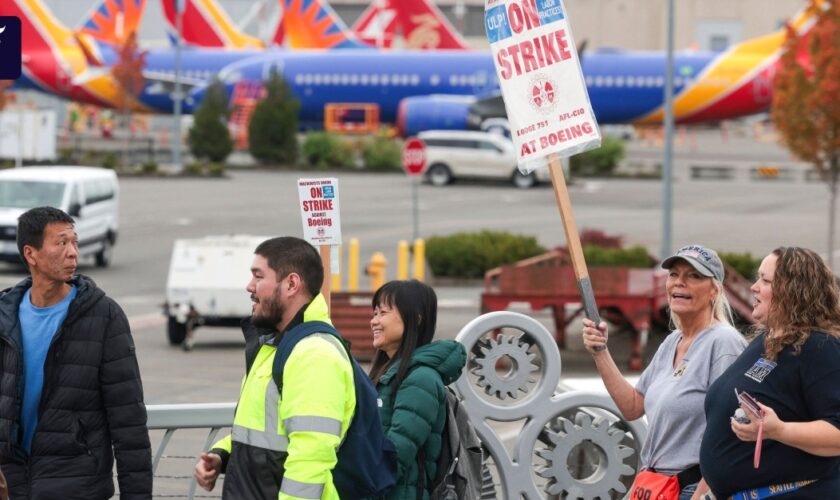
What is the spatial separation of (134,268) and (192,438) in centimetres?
1712

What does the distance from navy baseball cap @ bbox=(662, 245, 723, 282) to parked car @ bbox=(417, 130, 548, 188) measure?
4454cm

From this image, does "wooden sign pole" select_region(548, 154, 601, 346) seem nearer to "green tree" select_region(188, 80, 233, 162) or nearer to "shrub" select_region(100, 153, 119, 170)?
"shrub" select_region(100, 153, 119, 170)

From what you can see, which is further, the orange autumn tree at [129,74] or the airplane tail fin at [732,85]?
the orange autumn tree at [129,74]

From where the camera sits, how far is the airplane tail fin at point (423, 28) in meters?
80.4

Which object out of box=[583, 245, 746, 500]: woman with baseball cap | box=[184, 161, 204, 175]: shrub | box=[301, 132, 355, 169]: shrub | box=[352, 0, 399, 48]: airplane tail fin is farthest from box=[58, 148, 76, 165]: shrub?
box=[583, 245, 746, 500]: woman with baseball cap

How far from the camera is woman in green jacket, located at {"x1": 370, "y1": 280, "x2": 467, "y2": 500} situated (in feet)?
18.1

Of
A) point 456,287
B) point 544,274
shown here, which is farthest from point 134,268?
point 544,274

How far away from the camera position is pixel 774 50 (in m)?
65.8

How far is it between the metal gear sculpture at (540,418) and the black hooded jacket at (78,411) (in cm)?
158

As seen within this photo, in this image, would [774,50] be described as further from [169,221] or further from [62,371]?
[62,371]

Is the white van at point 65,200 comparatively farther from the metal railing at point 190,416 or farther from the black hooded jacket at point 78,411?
the black hooded jacket at point 78,411

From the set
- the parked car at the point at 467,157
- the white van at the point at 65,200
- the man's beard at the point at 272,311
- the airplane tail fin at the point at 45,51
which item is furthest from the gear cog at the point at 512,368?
the airplane tail fin at the point at 45,51

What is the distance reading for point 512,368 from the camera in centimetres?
672

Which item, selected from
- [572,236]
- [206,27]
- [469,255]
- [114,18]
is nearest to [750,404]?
[572,236]
